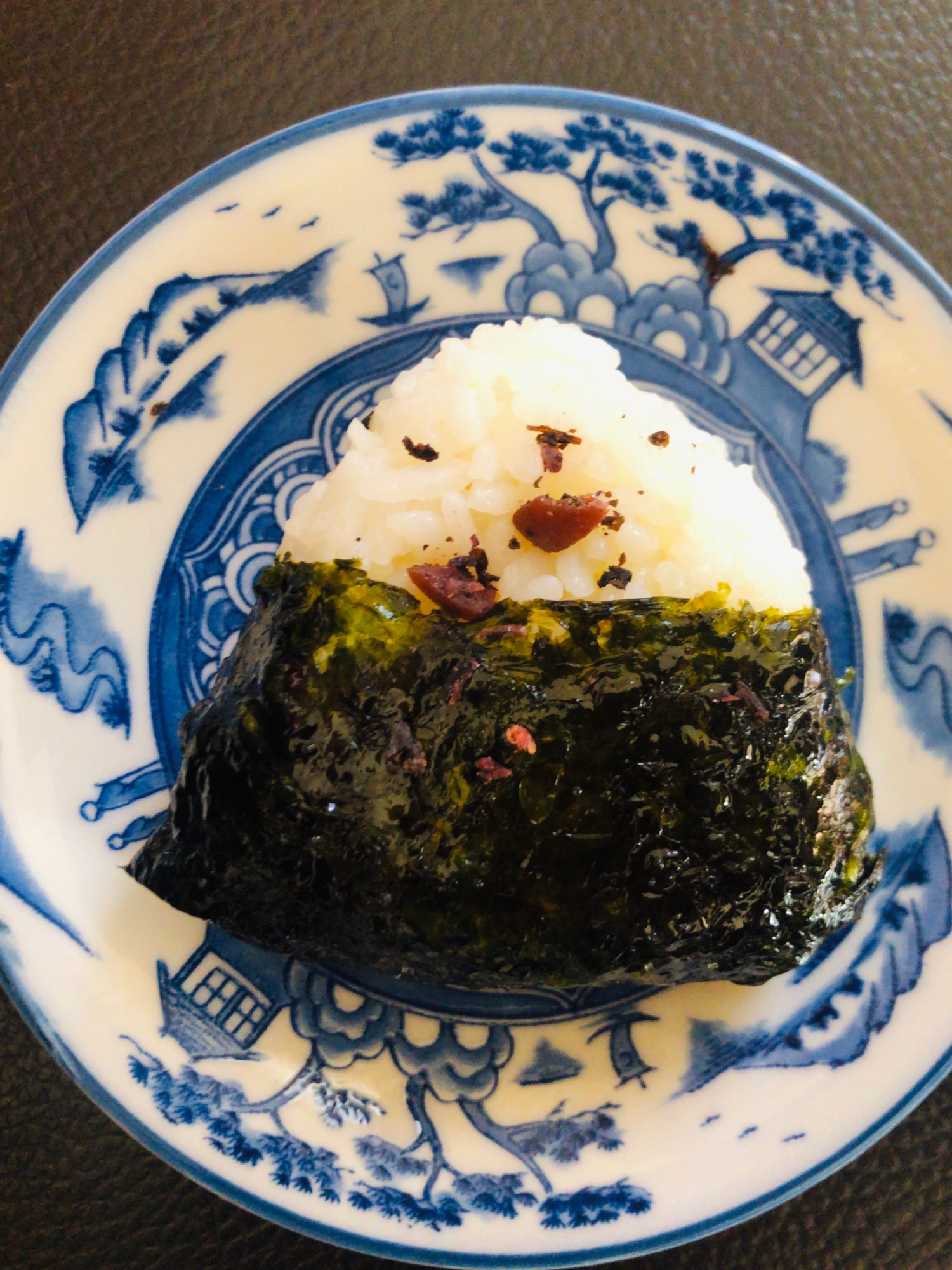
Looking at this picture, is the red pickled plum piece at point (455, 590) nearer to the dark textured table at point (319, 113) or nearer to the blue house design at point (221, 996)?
the blue house design at point (221, 996)

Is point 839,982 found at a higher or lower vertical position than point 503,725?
lower

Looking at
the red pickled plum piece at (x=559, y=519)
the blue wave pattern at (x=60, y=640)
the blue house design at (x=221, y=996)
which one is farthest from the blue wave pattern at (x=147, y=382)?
the blue house design at (x=221, y=996)

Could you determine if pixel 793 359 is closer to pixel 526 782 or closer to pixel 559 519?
pixel 559 519

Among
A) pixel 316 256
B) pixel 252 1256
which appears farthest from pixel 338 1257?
pixel 316 256

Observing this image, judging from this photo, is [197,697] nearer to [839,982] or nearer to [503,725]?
[503,725]

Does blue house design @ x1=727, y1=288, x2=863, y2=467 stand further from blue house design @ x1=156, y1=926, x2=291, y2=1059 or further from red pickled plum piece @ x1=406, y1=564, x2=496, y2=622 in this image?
blue house design @ x1=156, y1=926, x2=291, y2=1059

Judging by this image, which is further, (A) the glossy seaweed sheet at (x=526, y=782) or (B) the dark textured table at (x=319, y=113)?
(B) the dark textured table at (x=319, y=113)
